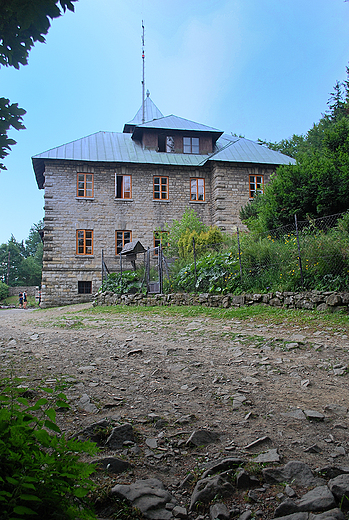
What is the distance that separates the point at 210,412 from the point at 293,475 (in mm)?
936

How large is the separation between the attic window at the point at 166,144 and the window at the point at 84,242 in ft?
22.6

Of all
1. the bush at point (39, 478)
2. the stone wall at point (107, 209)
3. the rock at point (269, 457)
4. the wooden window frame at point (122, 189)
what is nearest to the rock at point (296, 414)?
the rock at point (269, 457)

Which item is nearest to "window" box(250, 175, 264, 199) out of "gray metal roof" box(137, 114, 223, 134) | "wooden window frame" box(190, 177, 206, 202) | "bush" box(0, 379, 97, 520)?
"wooden window frame" box(190, 177, 206, 202)

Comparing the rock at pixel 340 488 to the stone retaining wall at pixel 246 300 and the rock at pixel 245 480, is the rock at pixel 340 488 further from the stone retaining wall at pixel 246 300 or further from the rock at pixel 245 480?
the stone retaining wall at pixel 246 300

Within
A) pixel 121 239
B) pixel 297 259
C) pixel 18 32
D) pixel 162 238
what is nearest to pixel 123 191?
pixel 121 239

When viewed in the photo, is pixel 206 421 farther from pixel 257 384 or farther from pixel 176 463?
pixel 257 384

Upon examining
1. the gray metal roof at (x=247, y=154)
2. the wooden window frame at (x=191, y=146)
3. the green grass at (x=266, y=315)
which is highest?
the wooden window frame at (x=191, y=146)

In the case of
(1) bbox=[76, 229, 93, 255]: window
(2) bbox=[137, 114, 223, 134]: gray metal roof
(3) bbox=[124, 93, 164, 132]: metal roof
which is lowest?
(1) bbox=[76, 229, 93, 255]: window

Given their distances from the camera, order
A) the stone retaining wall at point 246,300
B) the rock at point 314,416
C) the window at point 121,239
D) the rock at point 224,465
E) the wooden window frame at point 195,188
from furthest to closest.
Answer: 1. the wooden window frame at point 195,188
2. the window at point 121,239
3. the stone retaining wall at point 246,300
4. the rock at point 314,416
5. the rock at point 224,465

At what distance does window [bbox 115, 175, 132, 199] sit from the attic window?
3152 mm

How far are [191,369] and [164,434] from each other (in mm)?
1604

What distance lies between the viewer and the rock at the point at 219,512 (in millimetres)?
1618

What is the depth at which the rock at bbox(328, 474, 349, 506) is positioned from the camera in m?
1.68

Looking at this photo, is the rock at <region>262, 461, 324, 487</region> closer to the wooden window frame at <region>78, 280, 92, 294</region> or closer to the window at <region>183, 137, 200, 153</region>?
the wooden window frame at <region>78, 280, 92, 294</region>
